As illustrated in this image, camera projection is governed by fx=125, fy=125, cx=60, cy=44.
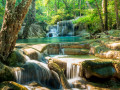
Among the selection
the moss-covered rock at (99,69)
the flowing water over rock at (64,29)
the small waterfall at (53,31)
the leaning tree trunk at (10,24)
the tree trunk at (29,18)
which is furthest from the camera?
the small waterfall at (53,31)

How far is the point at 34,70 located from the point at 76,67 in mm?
1821

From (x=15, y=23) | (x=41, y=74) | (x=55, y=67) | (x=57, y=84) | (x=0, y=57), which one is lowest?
(x=57, y=84)

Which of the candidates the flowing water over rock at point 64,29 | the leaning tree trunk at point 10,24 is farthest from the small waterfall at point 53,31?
the leaning tree trunk at point 10,24

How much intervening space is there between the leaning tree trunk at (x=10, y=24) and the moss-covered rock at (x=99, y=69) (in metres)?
A: 3.09

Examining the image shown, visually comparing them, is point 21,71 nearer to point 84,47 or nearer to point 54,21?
point 84,47

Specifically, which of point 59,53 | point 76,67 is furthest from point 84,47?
point 76,67

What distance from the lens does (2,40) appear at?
462cm

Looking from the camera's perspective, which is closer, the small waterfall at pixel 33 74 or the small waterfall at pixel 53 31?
the small waterfall at pixel 33 74

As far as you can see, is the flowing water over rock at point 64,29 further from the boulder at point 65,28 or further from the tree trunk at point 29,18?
the tree trunk at point 29,18

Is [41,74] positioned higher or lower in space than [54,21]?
lower

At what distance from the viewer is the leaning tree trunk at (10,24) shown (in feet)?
15.0

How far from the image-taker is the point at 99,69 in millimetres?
5031

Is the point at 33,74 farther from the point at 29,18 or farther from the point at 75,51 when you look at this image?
the point at 29,18

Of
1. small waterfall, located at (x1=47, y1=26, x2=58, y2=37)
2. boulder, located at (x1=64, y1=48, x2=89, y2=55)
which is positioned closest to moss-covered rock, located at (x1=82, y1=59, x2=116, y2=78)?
boulder, located at (x1=64, y1=48, x2=89, y2=55)
